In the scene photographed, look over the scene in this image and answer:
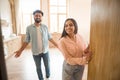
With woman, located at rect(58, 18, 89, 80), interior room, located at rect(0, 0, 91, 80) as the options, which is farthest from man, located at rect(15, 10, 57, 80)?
interior room, located at rect(0, 0, 91, 80)

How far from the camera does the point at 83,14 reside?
5.80 m

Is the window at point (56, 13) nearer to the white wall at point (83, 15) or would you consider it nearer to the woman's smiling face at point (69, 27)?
the white wall at point (83, 15)

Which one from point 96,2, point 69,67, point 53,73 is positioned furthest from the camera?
point 53,73

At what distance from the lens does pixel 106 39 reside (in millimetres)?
900

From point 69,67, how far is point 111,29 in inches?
36.9

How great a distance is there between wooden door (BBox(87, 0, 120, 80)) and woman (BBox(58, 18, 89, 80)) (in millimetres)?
452

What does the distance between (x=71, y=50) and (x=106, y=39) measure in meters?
0.77

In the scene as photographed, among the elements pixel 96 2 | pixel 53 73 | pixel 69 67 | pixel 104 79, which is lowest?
pixel 53 73

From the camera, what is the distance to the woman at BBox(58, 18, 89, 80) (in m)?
1.64

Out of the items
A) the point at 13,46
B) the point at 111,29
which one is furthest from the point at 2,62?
the point at 13,46

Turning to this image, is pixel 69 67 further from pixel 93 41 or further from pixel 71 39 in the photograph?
pixel 93 41

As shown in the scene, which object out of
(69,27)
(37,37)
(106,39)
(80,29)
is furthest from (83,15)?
(106,39)

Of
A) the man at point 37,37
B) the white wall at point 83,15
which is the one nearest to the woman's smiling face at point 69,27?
the man at point 37,37

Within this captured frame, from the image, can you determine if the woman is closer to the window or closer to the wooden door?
the wooden door
